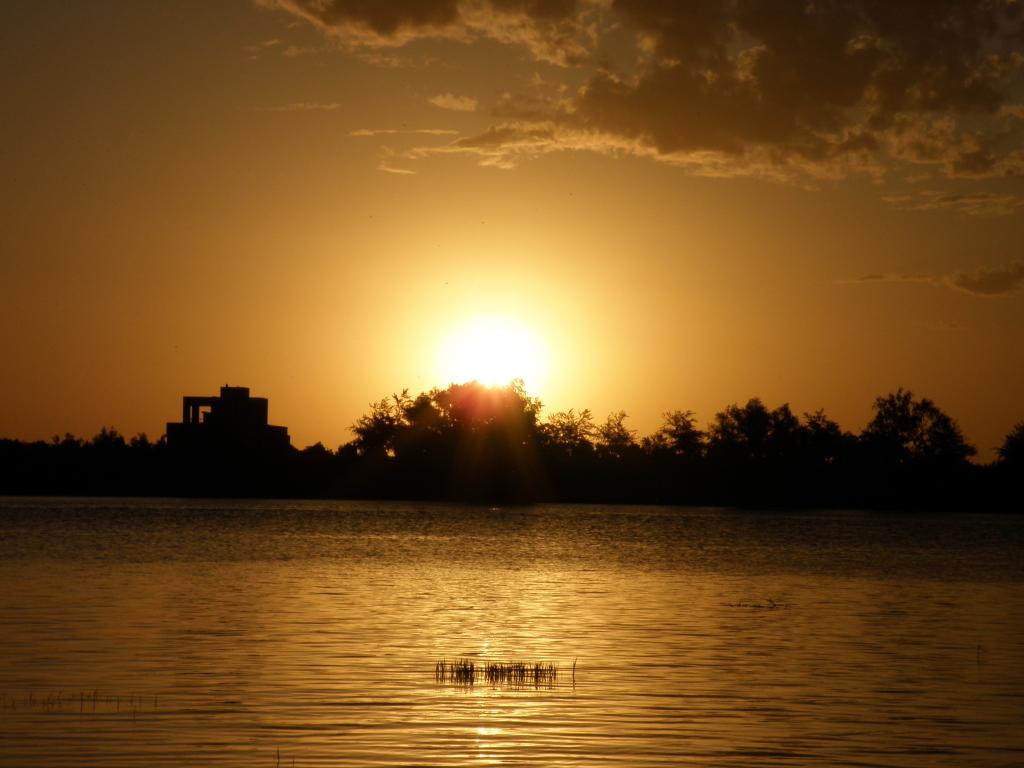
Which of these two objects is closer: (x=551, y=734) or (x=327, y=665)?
(x=551, y=734)

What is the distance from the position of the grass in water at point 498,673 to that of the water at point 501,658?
441 mm

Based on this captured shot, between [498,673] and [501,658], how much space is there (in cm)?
295

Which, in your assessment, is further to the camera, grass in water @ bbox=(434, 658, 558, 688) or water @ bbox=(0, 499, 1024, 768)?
grass in water @ bbox=(434, 658, 558, 688)

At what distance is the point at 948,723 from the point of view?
27.4 metres

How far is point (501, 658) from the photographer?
35.6m

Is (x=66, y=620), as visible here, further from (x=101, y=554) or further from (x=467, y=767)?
(x=101, y=554)

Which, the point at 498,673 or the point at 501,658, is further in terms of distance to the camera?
the point at 501,658

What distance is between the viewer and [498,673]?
107ft

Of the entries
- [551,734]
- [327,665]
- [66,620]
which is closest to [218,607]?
[66,620]

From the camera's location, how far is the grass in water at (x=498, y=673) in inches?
1237

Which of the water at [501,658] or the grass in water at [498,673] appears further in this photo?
the grass in water at [498,673]

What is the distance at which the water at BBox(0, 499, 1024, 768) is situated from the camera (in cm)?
2412

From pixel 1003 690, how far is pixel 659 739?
37.5 feet

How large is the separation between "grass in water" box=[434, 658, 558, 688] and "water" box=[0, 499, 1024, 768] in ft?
1.45
